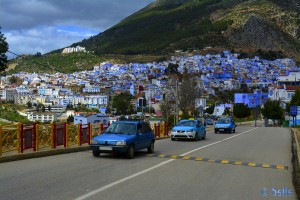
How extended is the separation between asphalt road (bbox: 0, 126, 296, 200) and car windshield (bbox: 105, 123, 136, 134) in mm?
1430

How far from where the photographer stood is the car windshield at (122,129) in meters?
15.9

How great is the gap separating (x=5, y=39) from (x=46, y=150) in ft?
31.0

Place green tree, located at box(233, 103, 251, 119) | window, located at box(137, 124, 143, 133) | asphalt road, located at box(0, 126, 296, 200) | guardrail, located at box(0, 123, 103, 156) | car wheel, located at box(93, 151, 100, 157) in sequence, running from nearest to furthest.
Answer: asphalt road, located at box(0, 126, 296, 200) < guardrail, located at box(0, 123, 103, 156) < car wheel, located at box(93, 151, 100, 157) < window, located at box(137, 124, 143, 133) < green tree, located at box(233, 103, 251, 119)

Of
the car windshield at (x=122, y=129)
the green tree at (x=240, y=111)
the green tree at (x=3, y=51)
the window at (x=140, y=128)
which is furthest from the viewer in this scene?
the green tree at (x=240, y=111)

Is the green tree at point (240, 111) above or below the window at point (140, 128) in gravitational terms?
below

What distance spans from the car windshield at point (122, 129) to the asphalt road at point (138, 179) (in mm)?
1430

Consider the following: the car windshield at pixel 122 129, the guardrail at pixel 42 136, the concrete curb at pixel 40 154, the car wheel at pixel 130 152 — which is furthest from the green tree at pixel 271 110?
the car wheel at pixel 130 152

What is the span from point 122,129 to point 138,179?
5.93 metres

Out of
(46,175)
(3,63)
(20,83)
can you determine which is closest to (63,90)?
(20,83)

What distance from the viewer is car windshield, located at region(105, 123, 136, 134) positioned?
15.9m

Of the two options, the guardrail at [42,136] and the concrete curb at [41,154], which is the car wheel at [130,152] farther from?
the guardrail at [42,136]

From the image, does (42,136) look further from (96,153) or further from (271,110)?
(271,110)

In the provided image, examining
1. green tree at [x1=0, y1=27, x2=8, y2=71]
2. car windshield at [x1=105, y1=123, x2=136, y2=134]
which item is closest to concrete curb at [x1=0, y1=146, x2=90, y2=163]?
car windshield at [x1=105, y1=123, x2=136, y2=134]

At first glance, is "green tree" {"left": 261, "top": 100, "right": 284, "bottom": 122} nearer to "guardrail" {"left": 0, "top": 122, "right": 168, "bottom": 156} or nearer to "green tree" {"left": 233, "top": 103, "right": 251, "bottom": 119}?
"green tree" {"left": 233, "top": 103, "right": 251, "bottom": 119}
